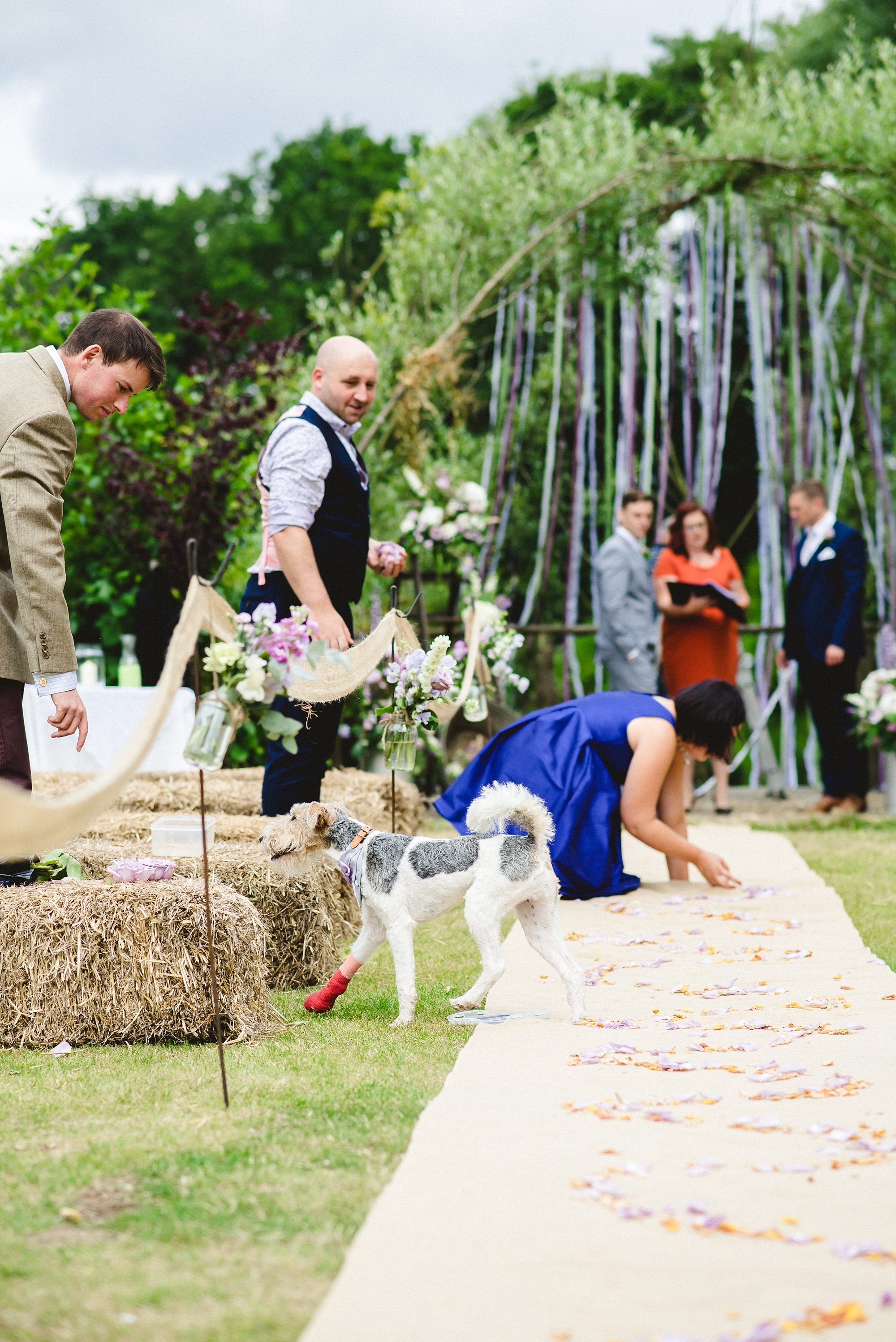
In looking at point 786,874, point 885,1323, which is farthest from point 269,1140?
point 786,874

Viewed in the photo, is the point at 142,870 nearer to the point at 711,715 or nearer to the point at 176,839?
the point at 176,839

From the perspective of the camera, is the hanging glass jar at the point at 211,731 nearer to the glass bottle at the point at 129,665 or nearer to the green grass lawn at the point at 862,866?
the green grass lawn at the point at 862,866

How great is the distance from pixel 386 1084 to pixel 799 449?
8146 mm

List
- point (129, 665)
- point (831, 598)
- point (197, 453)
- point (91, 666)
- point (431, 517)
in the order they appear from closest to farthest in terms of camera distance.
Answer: point (91, 666)
point (129, 665)
point (431, 517)
point (197, 453)
point (831, 598)

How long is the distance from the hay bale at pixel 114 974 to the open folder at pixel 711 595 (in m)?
5.10

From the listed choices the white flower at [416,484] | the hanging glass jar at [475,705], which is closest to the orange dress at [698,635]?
the white flower at [416,484]

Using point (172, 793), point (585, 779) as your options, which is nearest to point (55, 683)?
point (172, 793)

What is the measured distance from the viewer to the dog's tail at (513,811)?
10.9ft

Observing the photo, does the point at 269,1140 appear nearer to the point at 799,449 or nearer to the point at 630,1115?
the point at 630,1115

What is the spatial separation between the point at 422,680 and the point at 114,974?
1340 millimetres

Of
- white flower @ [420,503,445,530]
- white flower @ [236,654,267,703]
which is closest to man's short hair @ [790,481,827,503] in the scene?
white flower @ [420,503,445,530]

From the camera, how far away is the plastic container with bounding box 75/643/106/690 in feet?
22.9

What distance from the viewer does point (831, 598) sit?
8.21 meters

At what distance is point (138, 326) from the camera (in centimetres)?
344
